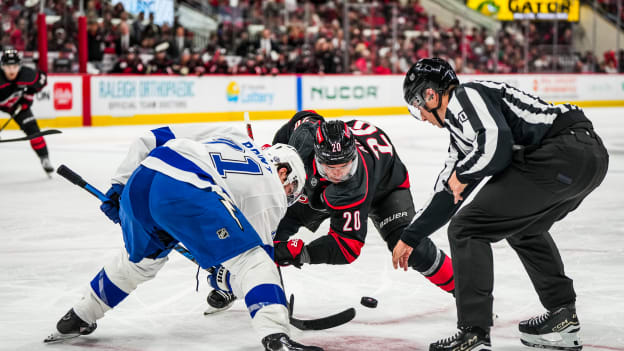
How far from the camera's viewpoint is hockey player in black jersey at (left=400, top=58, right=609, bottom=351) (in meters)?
2.59

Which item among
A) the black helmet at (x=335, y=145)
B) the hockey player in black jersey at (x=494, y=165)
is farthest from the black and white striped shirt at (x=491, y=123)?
the black helmet at (x=335, y=145)

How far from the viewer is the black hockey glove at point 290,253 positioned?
9.71 feet

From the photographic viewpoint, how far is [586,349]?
2.85m

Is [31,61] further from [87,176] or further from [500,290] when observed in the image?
[500,290]

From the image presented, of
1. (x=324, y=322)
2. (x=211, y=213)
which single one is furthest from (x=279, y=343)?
(x=324, y=322)

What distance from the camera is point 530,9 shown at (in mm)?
21250

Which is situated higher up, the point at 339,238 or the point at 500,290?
the point at 339,238

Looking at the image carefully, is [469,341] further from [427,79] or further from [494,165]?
[427,79]

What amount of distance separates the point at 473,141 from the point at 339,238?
27.9 inches

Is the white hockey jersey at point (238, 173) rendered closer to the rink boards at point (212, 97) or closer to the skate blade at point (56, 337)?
the skate blade at point (56, 337)

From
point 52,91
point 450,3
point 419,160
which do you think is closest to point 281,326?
point 419,160

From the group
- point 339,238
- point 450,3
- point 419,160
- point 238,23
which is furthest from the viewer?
point 450,3

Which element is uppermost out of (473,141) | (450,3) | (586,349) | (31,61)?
(450,3)

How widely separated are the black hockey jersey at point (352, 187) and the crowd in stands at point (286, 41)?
10698 mm
